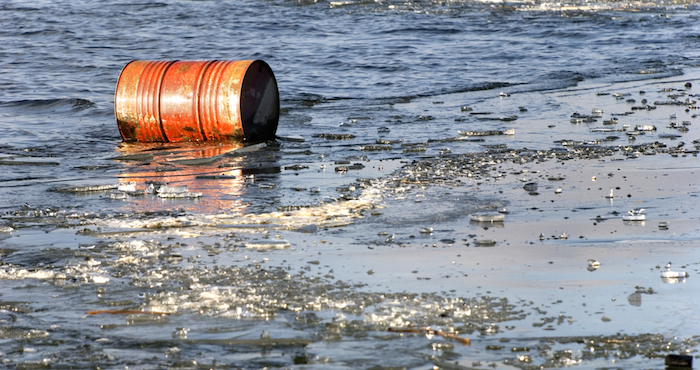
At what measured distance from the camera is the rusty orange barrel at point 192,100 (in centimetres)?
814

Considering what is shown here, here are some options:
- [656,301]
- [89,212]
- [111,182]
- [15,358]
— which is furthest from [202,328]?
[111,182]

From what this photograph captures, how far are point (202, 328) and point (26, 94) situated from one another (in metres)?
9.39

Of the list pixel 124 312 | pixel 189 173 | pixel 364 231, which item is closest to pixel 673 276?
pixel 364 231

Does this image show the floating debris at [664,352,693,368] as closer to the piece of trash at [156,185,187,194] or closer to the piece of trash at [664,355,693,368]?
the piece of trash at [664,355,693,368]

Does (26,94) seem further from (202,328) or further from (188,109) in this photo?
(202,328)

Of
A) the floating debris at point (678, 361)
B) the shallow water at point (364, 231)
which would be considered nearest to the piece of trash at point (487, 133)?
the shallow water at point (364, 231)

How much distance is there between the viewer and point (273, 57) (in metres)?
15.3

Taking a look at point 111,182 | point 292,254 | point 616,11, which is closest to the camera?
point 292,254

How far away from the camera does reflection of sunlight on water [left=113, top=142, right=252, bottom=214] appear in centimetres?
572

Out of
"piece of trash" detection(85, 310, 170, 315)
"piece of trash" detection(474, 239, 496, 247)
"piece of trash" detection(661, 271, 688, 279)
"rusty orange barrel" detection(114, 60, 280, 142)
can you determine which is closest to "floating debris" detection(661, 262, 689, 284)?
"piece of trash" detection(661, 271, 688, 279)

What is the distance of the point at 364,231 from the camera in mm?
4902

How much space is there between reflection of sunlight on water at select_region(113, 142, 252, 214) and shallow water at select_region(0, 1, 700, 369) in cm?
3

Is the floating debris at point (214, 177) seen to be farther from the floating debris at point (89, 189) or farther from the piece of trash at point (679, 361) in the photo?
the piece of trash at point (679, 361)

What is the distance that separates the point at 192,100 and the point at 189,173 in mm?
1430
